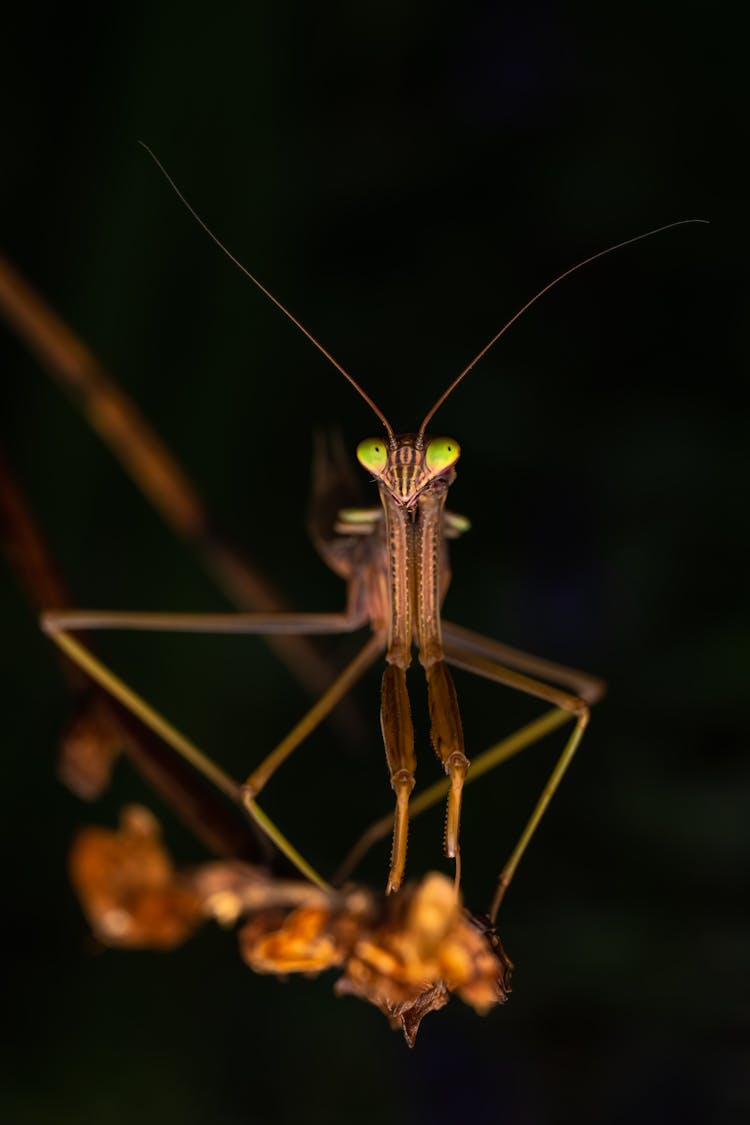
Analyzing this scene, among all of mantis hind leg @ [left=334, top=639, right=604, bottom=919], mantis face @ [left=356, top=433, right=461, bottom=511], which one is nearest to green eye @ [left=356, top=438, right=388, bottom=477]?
mantis face @ [left=356, top=433, right=461, bottom=511]

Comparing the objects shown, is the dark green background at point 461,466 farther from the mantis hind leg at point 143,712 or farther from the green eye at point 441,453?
the green eye at point 441,453

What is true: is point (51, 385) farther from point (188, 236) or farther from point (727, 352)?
point (727, 352)

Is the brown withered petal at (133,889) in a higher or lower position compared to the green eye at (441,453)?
lower

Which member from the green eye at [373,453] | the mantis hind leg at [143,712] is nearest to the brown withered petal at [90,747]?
the mantis hind leg at [143,712]

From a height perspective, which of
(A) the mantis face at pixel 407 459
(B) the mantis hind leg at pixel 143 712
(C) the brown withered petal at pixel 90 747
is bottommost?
(C) the brown withered petal at pixel 90 747

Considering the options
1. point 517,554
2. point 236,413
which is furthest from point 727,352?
point 236,413

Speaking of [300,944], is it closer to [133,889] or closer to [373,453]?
[133,889]

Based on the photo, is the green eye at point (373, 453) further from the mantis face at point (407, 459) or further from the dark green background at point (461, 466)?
the dark green background at point (461, 466)

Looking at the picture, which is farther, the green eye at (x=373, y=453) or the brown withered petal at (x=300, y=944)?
the green eye at (x=373, y=453)
